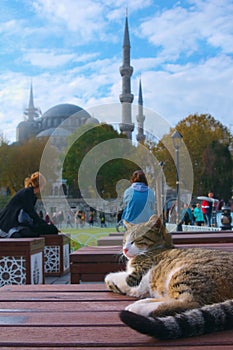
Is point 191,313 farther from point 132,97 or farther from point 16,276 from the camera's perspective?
point 132,97

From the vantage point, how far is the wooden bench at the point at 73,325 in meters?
1.44

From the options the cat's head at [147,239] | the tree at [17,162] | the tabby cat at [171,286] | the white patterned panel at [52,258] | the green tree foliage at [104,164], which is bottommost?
the white patterned panel at [52,258]

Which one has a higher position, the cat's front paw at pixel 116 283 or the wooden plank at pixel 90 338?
the cat's front paw at pixel 116 283

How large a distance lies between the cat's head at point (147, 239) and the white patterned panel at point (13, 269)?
313cm

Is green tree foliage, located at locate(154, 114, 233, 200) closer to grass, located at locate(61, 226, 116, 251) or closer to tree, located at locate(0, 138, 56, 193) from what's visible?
tree, located at locate(0, 138, 56, 193)

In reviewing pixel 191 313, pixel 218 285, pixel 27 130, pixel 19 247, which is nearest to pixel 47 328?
pixel 191 313

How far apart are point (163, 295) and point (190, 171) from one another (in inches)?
201

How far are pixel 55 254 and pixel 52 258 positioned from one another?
134 mm

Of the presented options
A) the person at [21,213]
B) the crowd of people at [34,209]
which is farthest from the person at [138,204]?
the person at [21,213]

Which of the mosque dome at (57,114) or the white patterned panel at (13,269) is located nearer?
the white patterned panel at (13,269)

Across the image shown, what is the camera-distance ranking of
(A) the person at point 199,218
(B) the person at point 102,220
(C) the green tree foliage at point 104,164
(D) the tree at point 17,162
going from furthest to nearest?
(D) the tree at point 17,162
(B) the person at point 102,220
(A) the person at point 199,218
(C) the green tree foliage at point 104,164

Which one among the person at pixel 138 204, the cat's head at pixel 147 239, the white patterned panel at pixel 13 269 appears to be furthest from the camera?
the white patterned panel at pixel 13 269

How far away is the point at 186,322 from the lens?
150 cm

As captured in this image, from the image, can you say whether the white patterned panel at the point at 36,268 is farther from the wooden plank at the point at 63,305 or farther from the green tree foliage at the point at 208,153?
the green tree foliage at the point at 208,153
